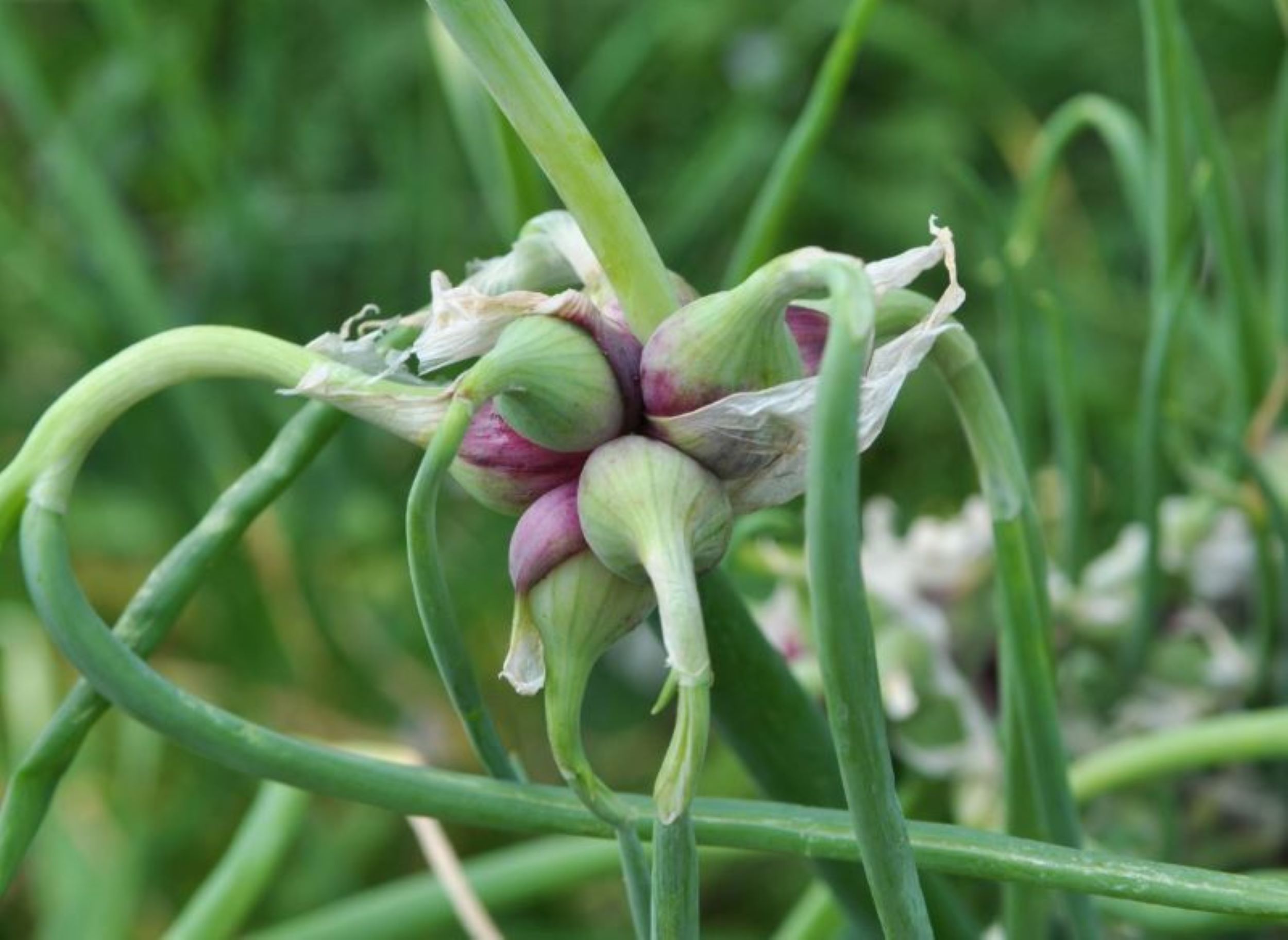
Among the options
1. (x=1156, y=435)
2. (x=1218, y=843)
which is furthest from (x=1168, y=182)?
(x=1218, y=843)

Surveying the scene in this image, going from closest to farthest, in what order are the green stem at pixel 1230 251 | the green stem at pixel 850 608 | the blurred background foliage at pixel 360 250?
1. the green stem at pixel 850 608
2. the green stem at pixel 1230 251
3. the blurred background foliage at pixel 360 250

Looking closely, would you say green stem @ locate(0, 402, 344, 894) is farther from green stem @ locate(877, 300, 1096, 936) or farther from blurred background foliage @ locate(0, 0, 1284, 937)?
blurred background foliage @ locate(0, 0, 1284, 937)

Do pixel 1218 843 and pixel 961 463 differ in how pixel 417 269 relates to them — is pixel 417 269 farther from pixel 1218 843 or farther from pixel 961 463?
pixel 1218 843

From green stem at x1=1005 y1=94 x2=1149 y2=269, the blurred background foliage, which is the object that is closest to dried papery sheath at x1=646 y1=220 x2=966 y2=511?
green stem at x1=1005 y1=94 x2=1149 y2=269

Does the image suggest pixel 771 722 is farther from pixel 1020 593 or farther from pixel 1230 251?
pixel 1230 251

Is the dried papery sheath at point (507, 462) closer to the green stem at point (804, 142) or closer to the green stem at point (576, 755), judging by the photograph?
the green stem at point (576, 755)

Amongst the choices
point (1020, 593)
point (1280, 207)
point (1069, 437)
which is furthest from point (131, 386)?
point (1280, 207)

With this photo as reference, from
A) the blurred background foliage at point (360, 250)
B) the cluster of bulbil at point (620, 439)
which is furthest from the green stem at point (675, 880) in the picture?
the blurred background foliage at point (360, 250)
